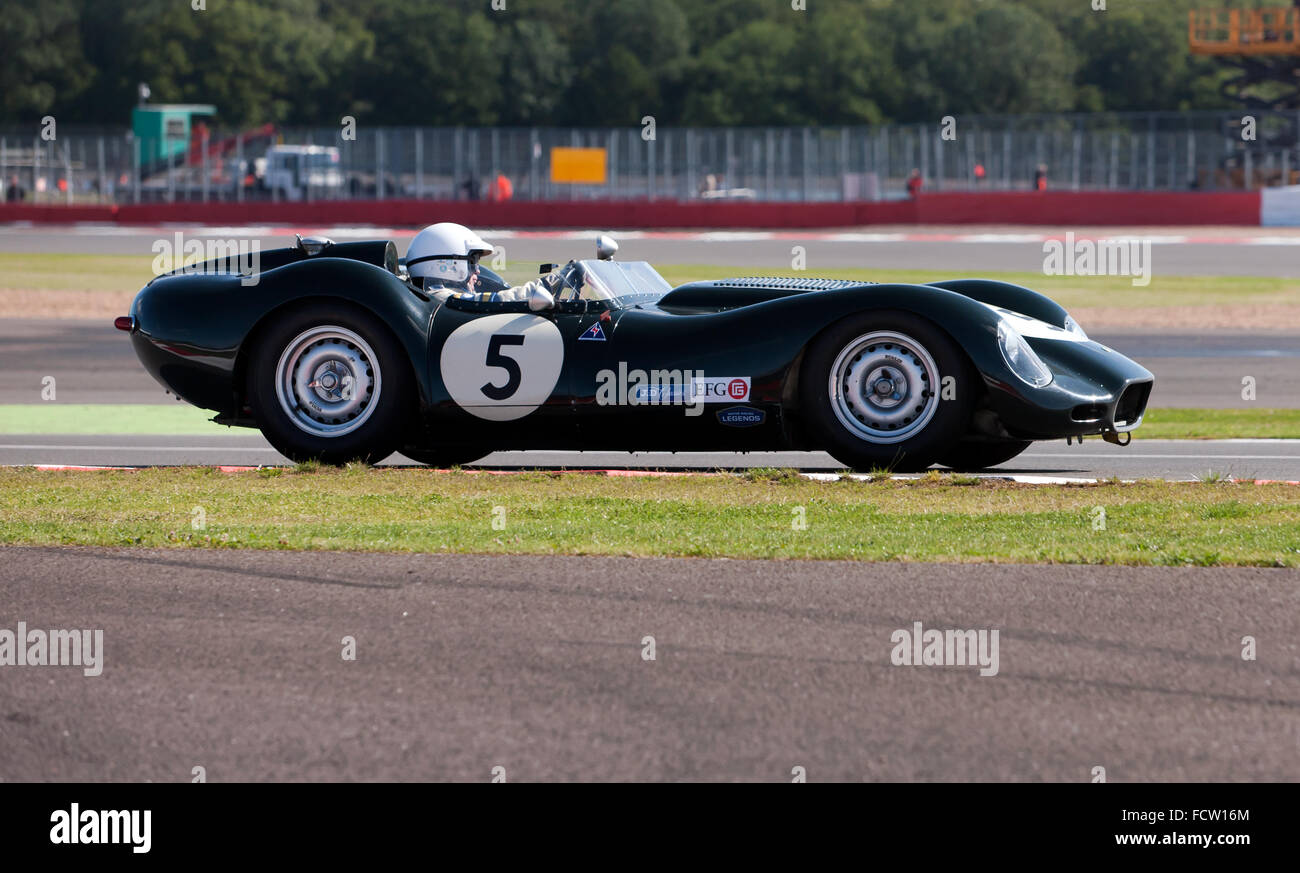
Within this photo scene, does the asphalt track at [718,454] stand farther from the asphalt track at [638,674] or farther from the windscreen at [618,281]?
the asphalt track at [638,674]

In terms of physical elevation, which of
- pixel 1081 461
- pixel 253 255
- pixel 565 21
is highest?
pixel 565 21

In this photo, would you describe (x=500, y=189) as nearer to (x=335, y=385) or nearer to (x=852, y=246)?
(x=852, y=246)

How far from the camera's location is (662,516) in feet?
21.8

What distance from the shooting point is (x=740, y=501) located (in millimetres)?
7039

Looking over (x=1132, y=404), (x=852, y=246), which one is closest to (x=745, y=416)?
(x=1132, y=404)

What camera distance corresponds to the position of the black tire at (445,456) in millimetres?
9000

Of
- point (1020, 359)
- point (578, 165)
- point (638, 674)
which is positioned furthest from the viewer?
point (578, 165)

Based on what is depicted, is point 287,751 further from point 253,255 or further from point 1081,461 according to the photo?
point 1081,461

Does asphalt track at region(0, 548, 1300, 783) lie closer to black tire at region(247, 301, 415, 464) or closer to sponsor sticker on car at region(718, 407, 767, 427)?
sponsor sticker on car at region(718, 407, 767, 427)

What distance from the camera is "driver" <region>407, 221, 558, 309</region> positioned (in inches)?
335

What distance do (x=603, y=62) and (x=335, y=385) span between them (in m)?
81.0

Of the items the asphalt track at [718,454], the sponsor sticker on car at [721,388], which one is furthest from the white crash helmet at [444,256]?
the sponsor sticker on car at [721,388]
